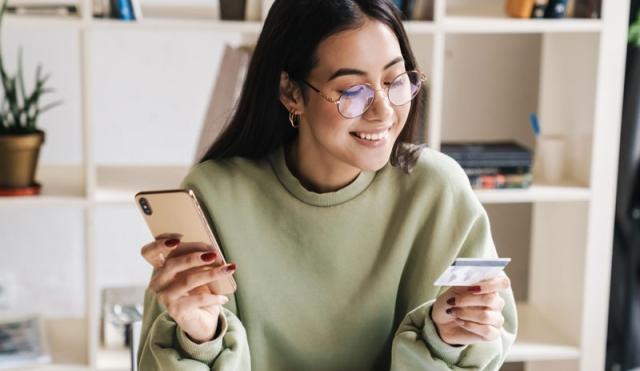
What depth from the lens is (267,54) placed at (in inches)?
62.9

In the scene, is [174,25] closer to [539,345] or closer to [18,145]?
[18,145]

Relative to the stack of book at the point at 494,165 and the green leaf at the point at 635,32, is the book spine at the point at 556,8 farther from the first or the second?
Answer: the stack of book at the point at 494,165

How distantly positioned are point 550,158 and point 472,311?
1.19 m

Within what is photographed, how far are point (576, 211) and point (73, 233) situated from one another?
1263mm

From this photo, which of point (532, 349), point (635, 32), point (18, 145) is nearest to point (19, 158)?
point (18, 145)

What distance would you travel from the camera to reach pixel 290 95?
5.32ft

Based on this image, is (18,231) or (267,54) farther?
(18,231)

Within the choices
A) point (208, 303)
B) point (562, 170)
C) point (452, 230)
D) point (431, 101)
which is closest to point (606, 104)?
point (562, 170)

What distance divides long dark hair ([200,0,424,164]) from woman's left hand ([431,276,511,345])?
0.30 meters

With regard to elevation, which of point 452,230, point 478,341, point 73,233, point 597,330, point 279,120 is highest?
point 279,120

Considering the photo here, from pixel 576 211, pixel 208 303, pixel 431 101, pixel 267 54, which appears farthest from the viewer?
pixel 576 211

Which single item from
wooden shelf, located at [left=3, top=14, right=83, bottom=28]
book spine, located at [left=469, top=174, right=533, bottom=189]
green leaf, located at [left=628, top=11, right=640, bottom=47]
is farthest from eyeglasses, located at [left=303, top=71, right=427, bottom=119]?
green leaf, located at [left=628, top=11, right=640, bottom=47]

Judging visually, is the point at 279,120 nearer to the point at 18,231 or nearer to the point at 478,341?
the point at 478,341

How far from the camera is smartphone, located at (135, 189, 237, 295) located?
4.64ft
